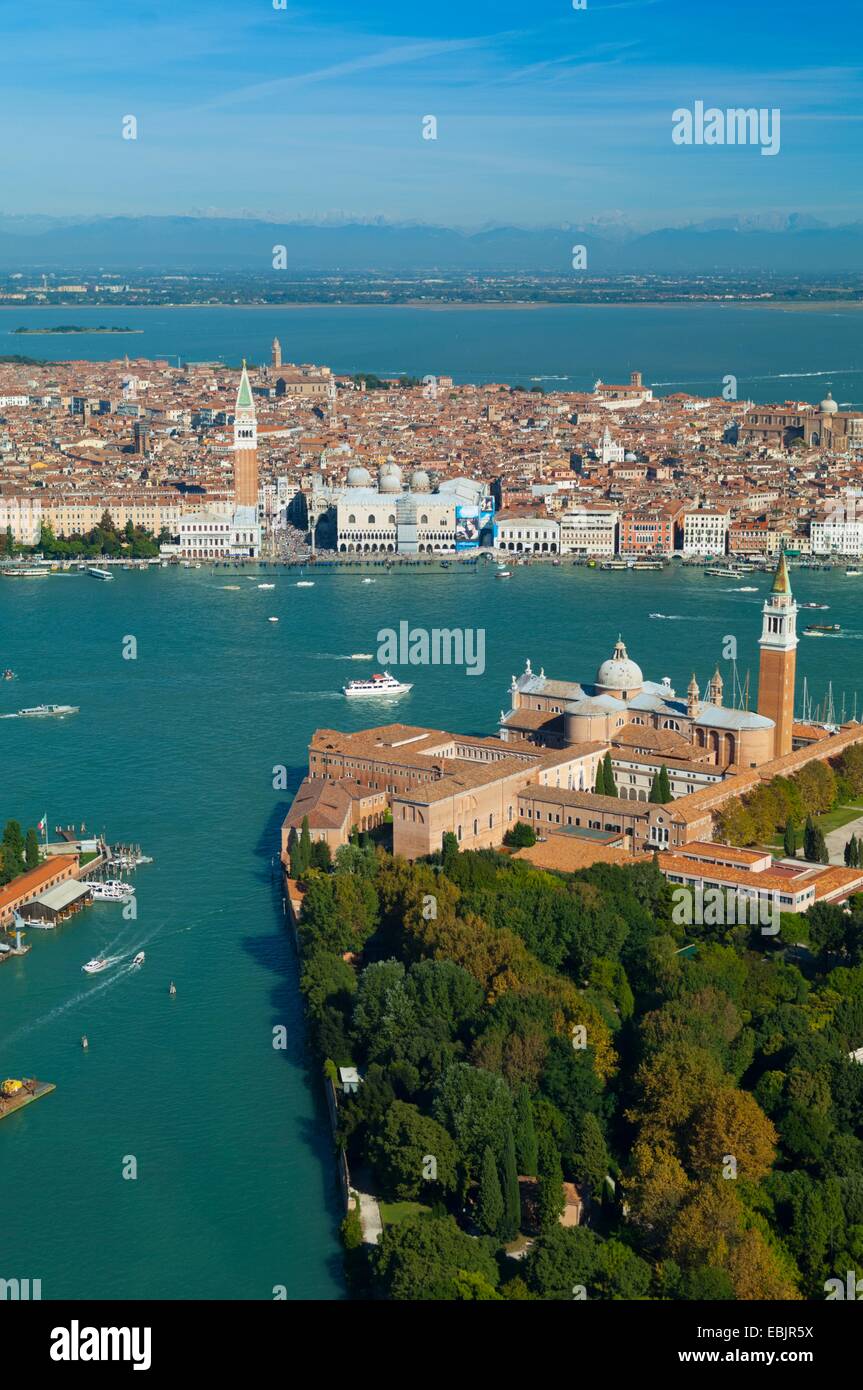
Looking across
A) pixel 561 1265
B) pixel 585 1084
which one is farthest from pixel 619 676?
pixel 561 1265

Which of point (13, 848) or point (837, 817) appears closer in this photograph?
point (13, 848)

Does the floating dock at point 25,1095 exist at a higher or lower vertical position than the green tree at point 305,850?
lower

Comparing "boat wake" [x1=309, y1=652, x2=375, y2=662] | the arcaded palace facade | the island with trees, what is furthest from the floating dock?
"boat wake" [x1=309, y1=652, x2=375, y2=662]

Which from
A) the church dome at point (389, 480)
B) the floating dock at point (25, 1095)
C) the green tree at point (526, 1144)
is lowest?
the floating dock at point (25, 1095)

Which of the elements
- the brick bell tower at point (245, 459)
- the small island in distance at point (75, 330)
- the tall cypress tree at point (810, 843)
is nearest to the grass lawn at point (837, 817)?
the tall cypress tree at point (810, 843)

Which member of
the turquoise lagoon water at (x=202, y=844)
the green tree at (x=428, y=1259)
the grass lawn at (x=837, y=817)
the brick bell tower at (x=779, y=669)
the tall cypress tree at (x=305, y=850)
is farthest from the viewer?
the brick bell tower at (x=779, y=669)

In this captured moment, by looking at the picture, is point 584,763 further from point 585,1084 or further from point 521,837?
point 585,1084

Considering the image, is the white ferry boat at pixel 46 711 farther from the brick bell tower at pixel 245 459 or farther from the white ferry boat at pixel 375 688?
the brick bell tower at pixel 245 459
